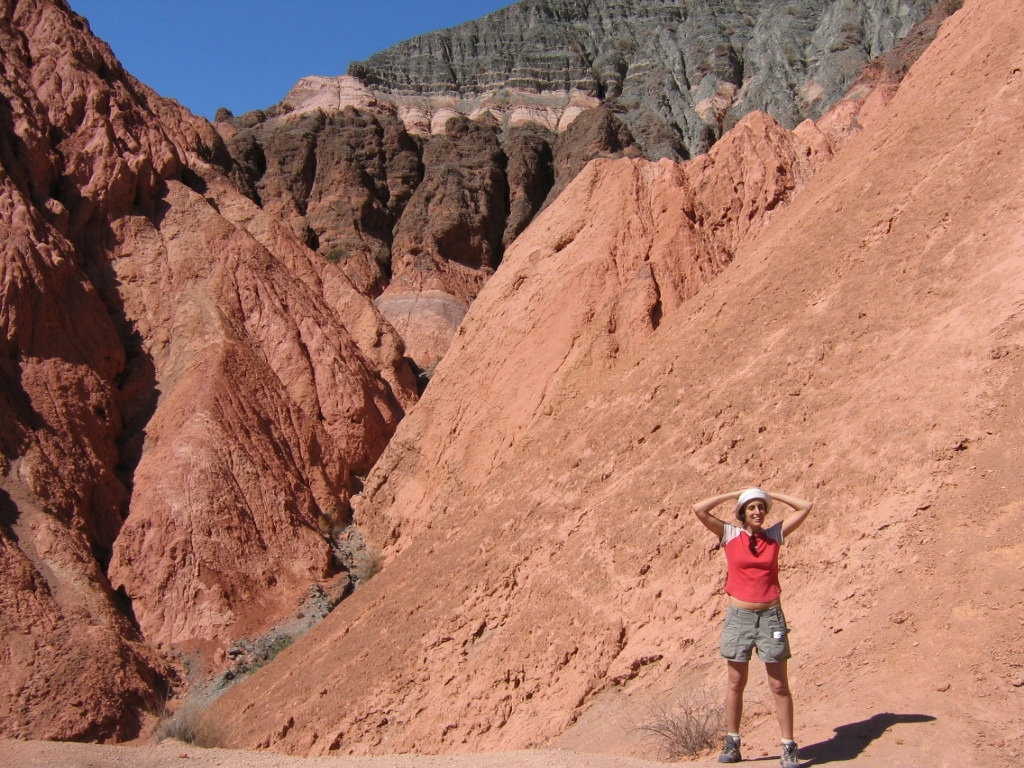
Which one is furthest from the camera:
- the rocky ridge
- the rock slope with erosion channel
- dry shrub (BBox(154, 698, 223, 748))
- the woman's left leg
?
the rock slope with erosion channel

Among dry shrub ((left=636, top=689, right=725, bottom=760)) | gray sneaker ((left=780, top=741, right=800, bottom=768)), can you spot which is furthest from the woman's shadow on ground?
dry shrub ((left=636, top=689, right=725, bottom=760))

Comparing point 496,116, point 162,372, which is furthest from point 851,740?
point 496,116

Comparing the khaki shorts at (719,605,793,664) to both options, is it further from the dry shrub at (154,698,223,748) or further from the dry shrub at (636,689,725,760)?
the dry shrub at (154,698,223,748)

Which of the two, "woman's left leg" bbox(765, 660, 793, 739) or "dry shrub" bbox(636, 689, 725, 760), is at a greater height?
"woman's left leg" bbox(765, 660, 793, 739)

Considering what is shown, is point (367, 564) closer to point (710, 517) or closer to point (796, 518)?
point (710, 517)

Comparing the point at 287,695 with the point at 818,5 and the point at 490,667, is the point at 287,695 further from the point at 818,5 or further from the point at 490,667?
the point at 818,5

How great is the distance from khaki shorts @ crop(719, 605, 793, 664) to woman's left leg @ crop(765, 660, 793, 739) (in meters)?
0.05

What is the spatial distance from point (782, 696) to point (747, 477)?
137 inches

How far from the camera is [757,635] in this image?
5.71 meters

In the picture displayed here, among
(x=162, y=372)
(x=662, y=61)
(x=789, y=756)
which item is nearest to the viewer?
(x=789, y=756)

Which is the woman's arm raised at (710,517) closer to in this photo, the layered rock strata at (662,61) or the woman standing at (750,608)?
the woman standing at (750,608)

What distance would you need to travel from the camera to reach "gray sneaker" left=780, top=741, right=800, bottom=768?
207 inches

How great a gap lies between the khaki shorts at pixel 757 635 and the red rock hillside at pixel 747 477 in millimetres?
655

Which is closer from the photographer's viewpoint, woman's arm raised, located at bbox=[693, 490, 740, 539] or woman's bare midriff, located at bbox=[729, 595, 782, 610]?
woman's bare midriff, located at bbox=[729, 595, 782, 610]
